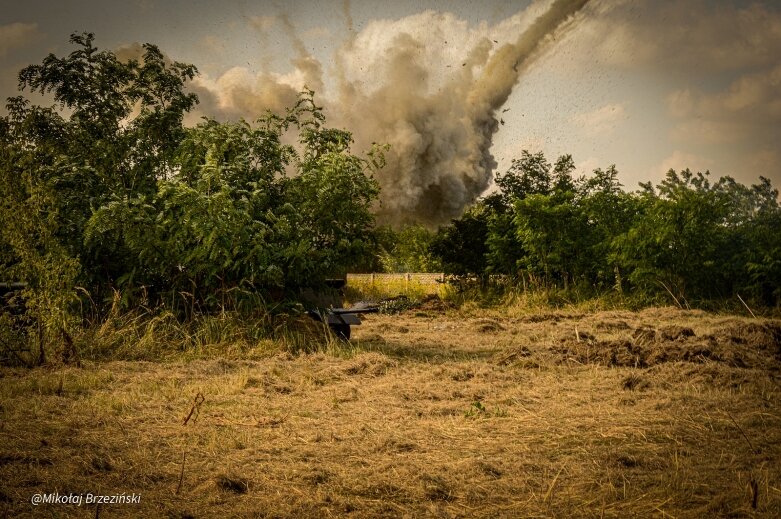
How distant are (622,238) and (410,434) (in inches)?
453

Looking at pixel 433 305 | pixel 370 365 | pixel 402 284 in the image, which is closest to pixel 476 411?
pixel 370 365

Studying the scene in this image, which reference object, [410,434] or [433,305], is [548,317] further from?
[410,434]

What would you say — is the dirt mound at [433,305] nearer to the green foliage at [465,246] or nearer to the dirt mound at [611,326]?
the green foliage at [465,246]

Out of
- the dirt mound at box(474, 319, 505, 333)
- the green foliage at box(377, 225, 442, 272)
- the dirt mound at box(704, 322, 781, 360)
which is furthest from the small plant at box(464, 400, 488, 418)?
Answer: the green foliage at box(377, 225, 442, 272)

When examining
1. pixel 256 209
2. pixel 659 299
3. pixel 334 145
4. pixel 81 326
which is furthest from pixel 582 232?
pixel 81 326

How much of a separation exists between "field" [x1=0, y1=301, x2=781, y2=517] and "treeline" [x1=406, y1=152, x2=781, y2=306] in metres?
6.30

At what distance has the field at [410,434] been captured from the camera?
→ 3.31 metres

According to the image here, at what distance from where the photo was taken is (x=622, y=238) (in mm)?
14789

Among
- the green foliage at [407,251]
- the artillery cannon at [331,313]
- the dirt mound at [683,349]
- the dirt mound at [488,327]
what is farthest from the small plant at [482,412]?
the green foliage at [407,251]

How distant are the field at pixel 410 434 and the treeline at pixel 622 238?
630cm

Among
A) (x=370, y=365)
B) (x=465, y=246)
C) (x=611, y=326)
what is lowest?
(x=370, y=365)

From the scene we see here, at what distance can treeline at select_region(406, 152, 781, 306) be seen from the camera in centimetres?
1412

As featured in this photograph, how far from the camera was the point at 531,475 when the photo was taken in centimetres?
369

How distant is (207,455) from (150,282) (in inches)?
240
